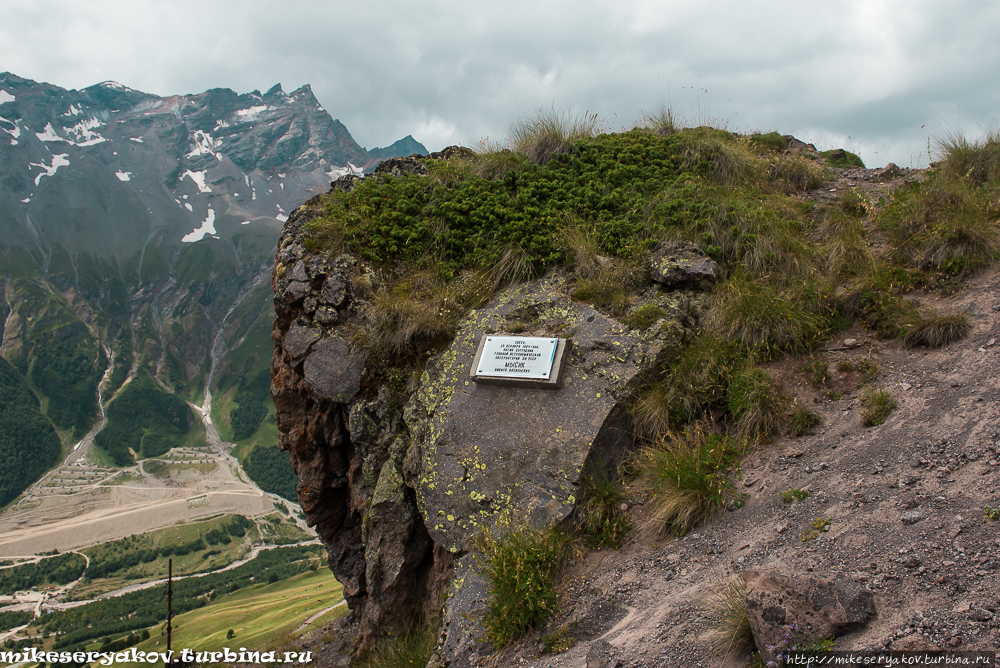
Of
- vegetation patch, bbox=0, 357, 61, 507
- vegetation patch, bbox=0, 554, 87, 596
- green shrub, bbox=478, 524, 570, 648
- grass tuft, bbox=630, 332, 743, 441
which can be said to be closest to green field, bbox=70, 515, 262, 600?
vegetation patch, bbox=0, 554, 87, 596

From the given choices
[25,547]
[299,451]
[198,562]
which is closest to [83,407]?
[25,547]

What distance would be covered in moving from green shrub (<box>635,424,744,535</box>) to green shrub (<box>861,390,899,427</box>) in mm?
1387

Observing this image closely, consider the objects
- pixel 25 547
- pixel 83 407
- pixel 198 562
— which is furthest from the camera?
pixel 83 407

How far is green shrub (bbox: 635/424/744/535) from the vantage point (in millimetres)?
5707

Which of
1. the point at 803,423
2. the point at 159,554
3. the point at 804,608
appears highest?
the point at 803,423

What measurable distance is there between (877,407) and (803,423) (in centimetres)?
77

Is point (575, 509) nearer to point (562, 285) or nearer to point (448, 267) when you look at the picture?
point (562, 285)

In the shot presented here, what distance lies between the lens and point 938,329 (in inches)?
257

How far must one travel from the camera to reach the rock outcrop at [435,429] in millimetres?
6500

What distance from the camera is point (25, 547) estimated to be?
11925 centimetres

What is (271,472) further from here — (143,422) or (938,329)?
(938,329)

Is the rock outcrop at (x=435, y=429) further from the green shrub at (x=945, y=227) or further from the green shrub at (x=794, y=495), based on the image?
the green shrub at (x=945, y=227)

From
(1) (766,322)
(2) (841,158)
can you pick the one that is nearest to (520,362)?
(1) (766,322)

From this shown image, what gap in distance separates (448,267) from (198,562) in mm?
128651
